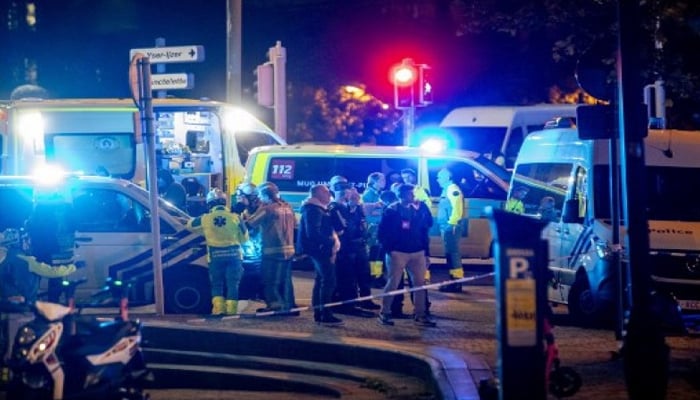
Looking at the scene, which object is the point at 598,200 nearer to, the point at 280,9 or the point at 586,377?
the point at 586,377

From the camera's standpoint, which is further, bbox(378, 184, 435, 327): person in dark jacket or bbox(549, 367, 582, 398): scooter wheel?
bbox(378, 184, 435, 327): person in dark jacket

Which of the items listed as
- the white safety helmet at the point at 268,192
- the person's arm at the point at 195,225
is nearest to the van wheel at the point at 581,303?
the white safety helmet at the point at 268,192

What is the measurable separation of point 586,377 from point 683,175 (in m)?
4.40

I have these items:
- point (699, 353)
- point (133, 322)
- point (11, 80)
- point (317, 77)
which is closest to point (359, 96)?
point (317, 77)

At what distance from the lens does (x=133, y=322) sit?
9.31 m

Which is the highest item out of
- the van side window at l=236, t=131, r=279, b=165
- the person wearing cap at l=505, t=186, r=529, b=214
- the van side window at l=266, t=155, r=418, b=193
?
the van side window at l=236, t=131, r=279, b=165

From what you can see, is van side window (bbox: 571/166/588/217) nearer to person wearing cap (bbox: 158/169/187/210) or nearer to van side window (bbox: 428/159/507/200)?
van side window (bbox: 428/159/507/200)

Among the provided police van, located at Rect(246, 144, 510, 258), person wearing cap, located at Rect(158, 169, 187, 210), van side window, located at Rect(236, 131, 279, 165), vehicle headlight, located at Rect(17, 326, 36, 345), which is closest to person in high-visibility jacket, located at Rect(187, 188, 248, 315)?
person wearing cap, located at Rect(158, 169, 187, 210)

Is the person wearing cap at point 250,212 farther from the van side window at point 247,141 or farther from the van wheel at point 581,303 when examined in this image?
the van side window at point 247,141

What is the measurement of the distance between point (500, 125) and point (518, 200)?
11.4 m

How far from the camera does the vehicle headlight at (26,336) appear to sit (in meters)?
8.71

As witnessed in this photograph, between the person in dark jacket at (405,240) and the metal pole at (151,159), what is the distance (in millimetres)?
2420

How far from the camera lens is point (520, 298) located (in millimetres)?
8375

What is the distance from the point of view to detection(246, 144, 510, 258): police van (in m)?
20.3
